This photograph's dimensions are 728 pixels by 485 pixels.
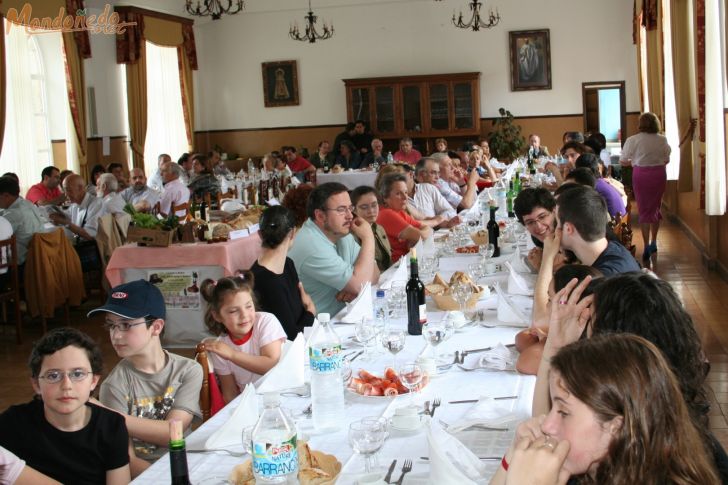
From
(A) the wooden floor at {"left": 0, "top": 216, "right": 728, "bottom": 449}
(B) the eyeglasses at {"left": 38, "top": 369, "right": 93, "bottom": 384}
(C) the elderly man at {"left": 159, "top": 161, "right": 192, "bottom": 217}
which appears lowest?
(A) the wooden floor at {"left": 0, "top": 216, "right": 728, "bottom": 449}

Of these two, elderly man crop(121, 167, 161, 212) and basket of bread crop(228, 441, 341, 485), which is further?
elderly man crop(121, 167, 161, 212)

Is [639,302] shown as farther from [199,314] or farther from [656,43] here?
[656,43]

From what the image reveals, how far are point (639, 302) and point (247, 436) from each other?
3.59 ft

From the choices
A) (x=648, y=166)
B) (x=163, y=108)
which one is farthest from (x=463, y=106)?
(x=648, y=166)

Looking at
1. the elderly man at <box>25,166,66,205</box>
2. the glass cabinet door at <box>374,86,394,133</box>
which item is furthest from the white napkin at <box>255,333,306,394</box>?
the glass cabinet door at <box>374,86,394,133</box>

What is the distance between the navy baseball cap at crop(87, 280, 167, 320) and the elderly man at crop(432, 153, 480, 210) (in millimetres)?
5852

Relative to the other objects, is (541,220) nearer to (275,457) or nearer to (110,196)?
(275,457)

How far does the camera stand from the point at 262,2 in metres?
17.2

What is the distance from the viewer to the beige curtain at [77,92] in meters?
12.3

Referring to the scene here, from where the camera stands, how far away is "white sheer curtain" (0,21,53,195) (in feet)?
36.6

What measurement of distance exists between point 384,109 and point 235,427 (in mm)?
14857

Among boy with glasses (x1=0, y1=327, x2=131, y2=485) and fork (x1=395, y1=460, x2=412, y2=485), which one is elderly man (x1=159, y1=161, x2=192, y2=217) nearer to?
boy with glasses (x1=0, y1=327, x2=131, y2=485)

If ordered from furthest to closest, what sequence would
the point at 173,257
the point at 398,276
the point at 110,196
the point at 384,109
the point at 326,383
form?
the point at 384,109
the point at 110,196
the point at 173,257
the point at 398,276
the point at 326,383

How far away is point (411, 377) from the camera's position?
2.72 m
